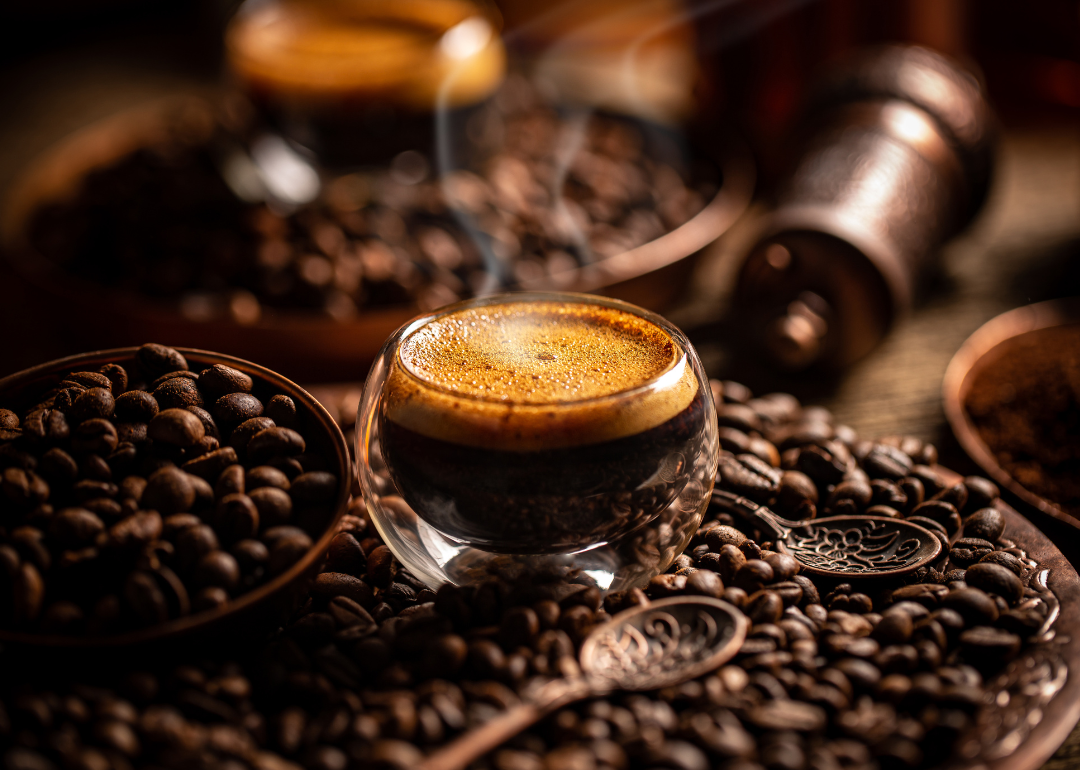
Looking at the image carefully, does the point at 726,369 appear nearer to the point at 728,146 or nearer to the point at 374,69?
the point at 728,146

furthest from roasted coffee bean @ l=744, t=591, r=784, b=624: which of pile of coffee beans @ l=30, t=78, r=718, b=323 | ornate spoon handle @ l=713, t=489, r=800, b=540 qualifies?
pile of coffee beans @ l=30, t=78, r=718, b=323

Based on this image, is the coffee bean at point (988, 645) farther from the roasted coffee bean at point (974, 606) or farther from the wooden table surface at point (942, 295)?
the wooden table surface at point (942, 295)

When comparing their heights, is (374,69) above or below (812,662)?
above

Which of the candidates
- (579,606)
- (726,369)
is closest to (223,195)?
(726,369)

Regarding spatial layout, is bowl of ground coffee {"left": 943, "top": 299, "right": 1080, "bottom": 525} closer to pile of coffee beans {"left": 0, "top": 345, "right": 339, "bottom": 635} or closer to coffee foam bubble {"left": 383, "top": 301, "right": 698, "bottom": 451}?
coffee foam bubble {"left": 383, "top": 301, "right": 698, "bottom": 451}

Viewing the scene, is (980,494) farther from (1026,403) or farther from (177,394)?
(177,394)

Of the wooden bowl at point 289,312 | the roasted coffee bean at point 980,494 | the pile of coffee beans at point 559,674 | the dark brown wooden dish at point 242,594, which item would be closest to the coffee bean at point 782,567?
the pile of coffee beans at point 559,674

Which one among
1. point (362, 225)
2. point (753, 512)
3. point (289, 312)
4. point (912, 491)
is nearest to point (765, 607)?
point (753, 512)
